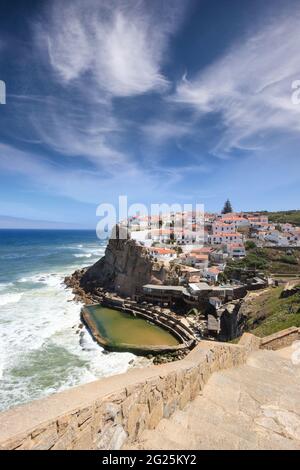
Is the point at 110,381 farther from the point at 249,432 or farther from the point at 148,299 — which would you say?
the point at 148,299

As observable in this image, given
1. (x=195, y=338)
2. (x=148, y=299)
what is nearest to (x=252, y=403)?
(x=195, y=338)

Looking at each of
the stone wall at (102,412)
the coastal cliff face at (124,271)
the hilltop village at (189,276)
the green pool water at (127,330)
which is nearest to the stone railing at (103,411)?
the stone wall at (102,412)

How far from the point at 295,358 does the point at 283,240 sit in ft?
174

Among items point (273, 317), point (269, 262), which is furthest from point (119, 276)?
point (273, 317)

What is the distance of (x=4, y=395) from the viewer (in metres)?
15.6

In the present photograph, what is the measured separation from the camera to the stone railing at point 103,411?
256cm

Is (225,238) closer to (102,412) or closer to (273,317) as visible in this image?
(273,317)

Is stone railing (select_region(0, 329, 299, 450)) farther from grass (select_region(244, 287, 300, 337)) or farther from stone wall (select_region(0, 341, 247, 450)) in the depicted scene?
grass (select_region(244, 287, 300, 337))

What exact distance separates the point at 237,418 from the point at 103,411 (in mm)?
2334

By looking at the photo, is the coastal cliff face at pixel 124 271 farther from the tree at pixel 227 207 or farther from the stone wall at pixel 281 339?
the tree at pixel 227 207

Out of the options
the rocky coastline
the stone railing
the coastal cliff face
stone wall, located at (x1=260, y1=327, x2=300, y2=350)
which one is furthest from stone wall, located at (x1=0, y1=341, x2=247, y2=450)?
the coastal cliff face

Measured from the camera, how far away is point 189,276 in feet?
124

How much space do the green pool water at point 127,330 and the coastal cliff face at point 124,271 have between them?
7.31 m

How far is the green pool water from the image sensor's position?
82.3ft
